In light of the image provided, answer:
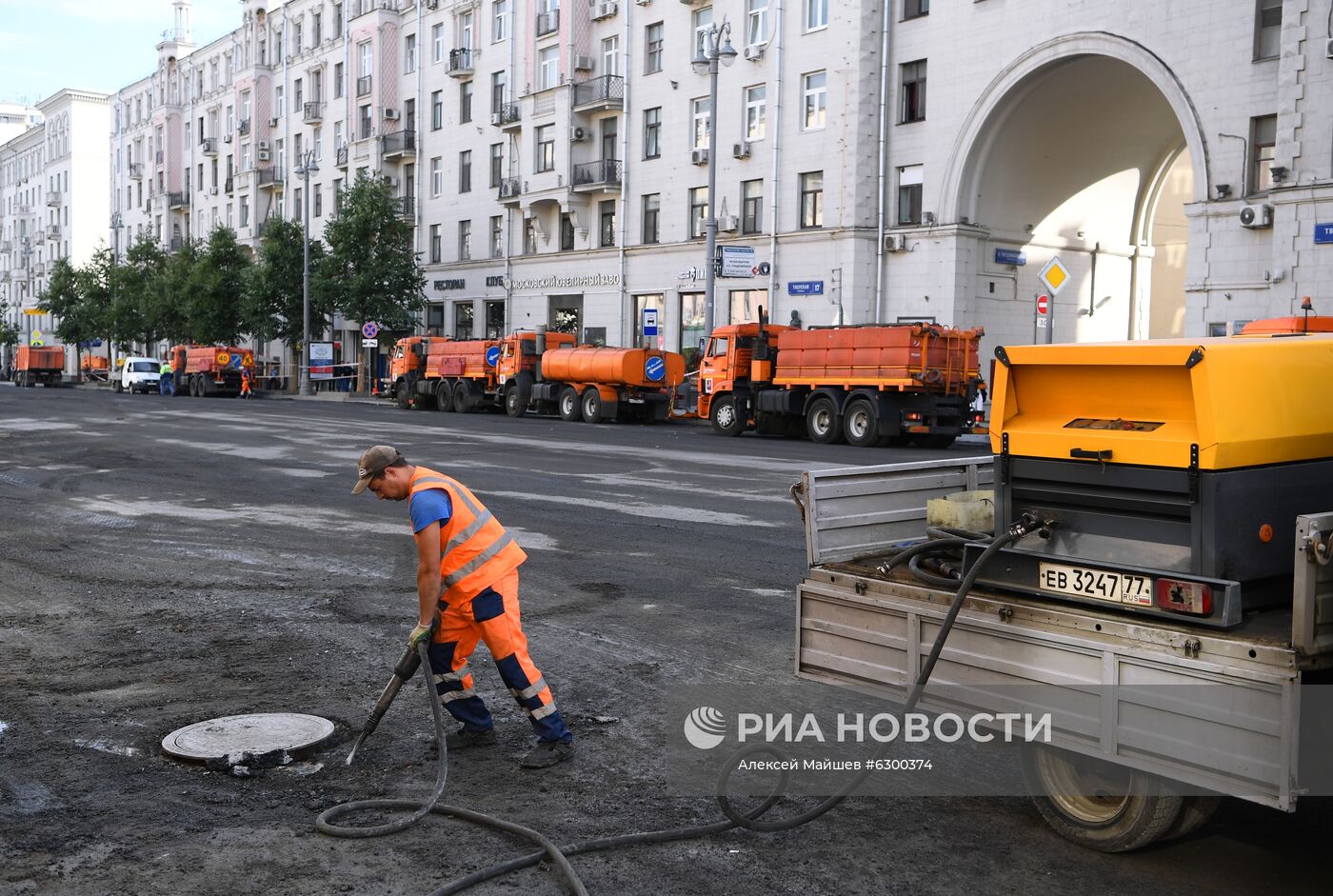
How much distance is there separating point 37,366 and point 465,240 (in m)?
36.8

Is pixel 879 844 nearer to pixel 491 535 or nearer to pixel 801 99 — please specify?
pixel 491 535

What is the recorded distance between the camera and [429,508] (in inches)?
215

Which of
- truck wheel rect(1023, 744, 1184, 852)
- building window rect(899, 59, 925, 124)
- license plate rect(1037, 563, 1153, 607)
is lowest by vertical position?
truck wheel rect(1023, 744, 1184, 852)

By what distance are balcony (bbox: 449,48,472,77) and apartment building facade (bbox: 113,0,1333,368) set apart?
0.16m

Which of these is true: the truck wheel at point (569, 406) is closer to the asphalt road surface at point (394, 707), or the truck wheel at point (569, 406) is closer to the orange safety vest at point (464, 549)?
the asphalt road surface at point (394, 707)

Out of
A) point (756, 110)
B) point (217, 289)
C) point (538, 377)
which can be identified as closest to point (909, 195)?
point (756, 110)

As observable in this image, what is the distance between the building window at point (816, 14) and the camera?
37.6 metres

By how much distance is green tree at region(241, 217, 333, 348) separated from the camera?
5922 cm

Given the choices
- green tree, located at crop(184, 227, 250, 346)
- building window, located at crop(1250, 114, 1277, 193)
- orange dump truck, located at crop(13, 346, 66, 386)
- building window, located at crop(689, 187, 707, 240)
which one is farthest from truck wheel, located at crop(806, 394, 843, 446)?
orange dump truck, located at crop(13, 346, 66, 386)

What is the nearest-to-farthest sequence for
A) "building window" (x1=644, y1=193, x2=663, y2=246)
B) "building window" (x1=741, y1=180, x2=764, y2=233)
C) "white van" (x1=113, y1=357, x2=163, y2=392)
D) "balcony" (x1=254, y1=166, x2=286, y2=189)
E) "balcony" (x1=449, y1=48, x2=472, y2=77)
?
1. "building window" (x1=741, y1=180, x2=764, y2=233)
2. "building window" (x1=644, y1=193, x2=663, y2=246)
3. "balcony" (x1=449, y1=48, x2=472, y2=77)
4. "white van" (x1=113, y1=357, x2=163, y2=392)
5. "balcony" (x1=254, y1=166, x2=286, y2=189)

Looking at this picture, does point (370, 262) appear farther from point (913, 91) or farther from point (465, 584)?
point (465, 584)

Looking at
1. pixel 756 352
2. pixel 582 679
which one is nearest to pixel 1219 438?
pixel 582 679

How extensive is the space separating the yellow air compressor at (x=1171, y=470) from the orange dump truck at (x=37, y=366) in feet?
269

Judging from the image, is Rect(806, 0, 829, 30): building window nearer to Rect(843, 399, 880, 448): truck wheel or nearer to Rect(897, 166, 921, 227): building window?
Rect(897, 166, 921, 227): building window
